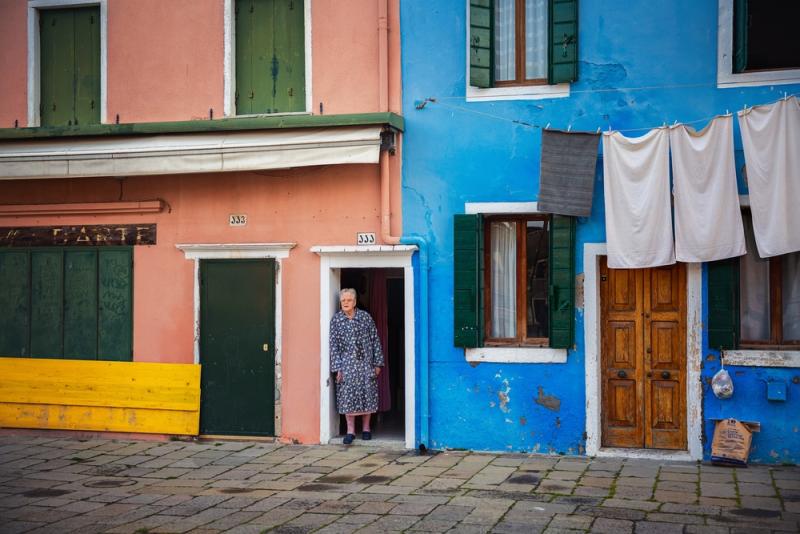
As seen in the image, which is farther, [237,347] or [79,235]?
[79,235]

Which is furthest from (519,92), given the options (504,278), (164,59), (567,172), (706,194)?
(164,59)

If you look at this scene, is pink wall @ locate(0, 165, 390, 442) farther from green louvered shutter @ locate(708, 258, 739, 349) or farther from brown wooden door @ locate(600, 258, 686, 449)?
green louvered shutter @ locate(708, 258, 739, 349)

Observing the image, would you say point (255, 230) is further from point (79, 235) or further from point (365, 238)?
point (79, 235)

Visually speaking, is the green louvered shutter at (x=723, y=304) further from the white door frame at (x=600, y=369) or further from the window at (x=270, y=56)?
the window at (x=270, y=56)

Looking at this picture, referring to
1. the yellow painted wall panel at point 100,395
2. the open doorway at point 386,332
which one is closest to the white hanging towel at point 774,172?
the open doorway at point 386,332

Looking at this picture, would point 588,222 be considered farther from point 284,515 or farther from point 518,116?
point 284,515

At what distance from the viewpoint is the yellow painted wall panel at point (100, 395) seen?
1184 centimetres

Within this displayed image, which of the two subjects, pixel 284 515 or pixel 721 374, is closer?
pixel 284 515

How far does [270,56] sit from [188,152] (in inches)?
64.7

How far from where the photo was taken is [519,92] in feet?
35.2

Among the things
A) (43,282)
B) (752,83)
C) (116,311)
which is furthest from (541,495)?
(43,282)

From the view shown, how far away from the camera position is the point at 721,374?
9.91 metres

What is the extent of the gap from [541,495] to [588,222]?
330 cm

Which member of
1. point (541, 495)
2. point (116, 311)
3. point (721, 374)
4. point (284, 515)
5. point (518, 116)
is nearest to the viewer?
point (284, 515)
